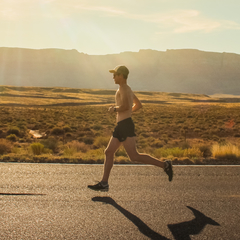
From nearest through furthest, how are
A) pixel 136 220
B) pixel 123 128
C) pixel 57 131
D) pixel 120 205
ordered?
1. pixel 136 220
2. pixel 120 205
3. pixel 123 128
4. pixel 57 131

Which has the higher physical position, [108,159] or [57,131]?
[108,159]

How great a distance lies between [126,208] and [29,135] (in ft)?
56.2

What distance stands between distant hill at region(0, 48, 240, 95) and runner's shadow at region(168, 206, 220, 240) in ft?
578

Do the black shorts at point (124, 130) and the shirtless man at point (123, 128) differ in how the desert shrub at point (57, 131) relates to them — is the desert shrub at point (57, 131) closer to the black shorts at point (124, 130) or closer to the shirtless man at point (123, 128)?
the shirtless man at point (123, 128)

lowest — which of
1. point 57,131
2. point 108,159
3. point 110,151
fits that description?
point 57,131

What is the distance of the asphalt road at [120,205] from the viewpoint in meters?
3.70

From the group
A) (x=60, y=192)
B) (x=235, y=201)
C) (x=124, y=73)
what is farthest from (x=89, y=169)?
(x=235, y=201)

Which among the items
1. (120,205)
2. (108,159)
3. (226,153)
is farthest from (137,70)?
(120,205)

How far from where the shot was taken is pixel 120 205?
15.3ft

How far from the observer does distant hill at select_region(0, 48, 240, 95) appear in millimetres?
180625

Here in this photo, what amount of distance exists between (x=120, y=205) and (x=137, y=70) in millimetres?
188926

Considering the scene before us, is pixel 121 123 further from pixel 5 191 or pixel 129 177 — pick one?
pixel 5 191

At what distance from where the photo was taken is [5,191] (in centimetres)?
523

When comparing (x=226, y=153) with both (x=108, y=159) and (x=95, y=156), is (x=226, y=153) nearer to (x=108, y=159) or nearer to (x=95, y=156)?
(x=95, y=156)
